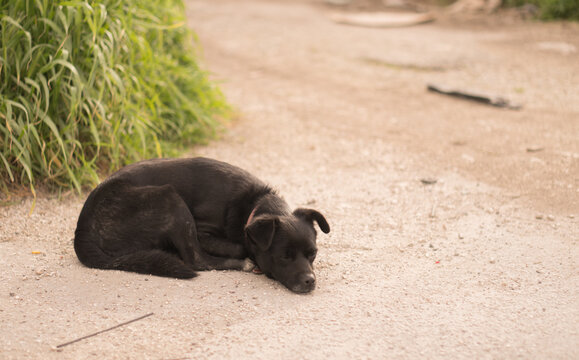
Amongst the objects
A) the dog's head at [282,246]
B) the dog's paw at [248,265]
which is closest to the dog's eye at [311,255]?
the dog's head at [282,246]

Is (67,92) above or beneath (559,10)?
beneath

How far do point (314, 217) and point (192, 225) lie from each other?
2.72 feet

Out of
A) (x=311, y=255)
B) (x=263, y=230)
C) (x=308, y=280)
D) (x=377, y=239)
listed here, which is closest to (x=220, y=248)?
(x=263, y=230)

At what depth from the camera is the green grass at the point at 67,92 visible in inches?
197

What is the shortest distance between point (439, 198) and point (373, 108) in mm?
2971

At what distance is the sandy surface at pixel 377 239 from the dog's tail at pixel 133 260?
0.23 ft

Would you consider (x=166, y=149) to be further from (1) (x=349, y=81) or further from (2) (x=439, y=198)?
(1) (x=349, y=81)

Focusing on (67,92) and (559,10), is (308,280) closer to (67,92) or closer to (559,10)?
(67,92)

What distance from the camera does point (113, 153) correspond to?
5664 millimetres

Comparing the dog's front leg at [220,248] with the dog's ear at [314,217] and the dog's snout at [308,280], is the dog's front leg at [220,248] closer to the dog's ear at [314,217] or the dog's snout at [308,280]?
the dog's ear at [314,217]

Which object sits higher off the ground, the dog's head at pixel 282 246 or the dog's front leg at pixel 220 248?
the dog's head at pixel 282 246

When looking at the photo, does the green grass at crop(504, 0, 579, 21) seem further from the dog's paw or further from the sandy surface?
the dog's paw

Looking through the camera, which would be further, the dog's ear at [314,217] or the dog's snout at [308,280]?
the dog's ear at [314,217]

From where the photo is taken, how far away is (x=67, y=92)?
521 cm
